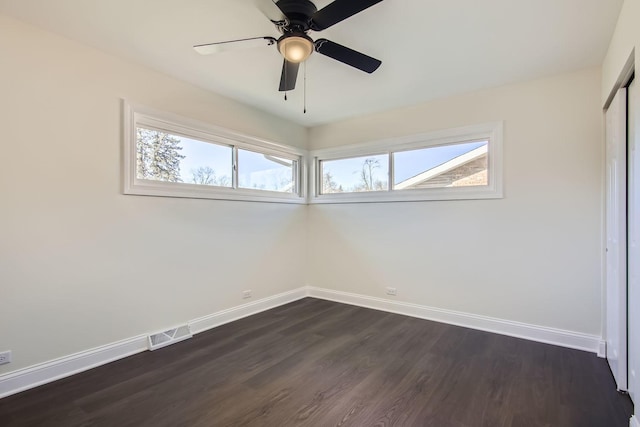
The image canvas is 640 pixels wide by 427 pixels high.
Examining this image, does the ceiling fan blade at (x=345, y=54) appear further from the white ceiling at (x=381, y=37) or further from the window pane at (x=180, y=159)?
the window pane at (x=180, y=159)

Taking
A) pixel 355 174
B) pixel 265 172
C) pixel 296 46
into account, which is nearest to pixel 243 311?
pixel 265 172

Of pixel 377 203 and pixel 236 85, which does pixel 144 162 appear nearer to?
pixel 236 85

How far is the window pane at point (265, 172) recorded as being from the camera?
156 inches

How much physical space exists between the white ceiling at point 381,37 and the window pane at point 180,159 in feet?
2.14

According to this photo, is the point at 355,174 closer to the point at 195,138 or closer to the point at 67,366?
the point at 195,138

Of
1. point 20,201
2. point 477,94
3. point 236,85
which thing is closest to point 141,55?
point 236,85

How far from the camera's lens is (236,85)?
332 cm

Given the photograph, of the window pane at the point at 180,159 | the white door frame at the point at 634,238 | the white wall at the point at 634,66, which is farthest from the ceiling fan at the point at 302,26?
the white door frame at the point at 634,238

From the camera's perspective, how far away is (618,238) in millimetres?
2277

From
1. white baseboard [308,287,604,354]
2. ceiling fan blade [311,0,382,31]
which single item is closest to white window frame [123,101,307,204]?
white baseboard [308,287,604,354]

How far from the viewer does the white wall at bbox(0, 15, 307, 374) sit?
2238mm

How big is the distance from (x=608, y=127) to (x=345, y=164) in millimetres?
2890

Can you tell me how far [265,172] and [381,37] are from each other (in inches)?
94.2

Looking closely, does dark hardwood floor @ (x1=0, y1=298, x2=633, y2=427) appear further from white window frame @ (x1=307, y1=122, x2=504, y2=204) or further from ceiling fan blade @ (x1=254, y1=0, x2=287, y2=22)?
ceiling fan blade @ (x1=254, y1=0, x2=287, y2=22)
